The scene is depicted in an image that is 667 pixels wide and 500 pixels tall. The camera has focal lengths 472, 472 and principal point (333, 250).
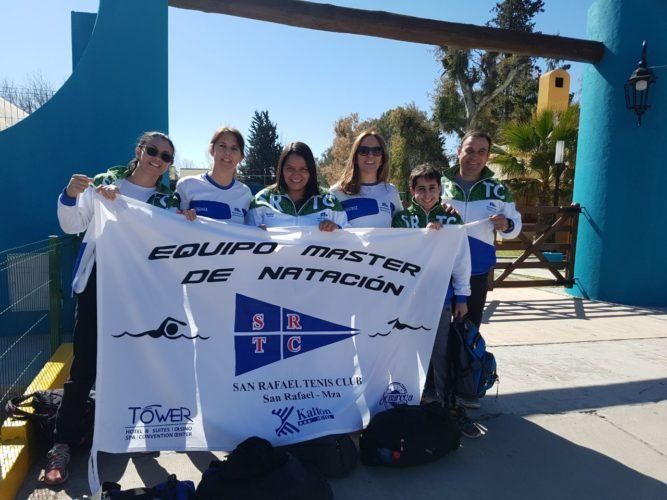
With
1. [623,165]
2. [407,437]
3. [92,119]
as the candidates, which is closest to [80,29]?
[92,119]

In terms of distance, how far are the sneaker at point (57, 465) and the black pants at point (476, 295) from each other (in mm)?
2801

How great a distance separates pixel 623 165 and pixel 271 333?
6867mm

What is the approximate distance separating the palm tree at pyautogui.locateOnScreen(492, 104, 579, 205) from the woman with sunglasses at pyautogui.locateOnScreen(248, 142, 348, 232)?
37.9 feet

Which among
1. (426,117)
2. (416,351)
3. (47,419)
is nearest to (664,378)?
(416,351)

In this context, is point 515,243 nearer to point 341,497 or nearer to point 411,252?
point 411,252

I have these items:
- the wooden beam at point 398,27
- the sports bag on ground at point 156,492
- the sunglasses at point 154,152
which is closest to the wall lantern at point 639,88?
the wooden beam at point 398,27

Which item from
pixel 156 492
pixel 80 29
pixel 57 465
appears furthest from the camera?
pixel 80 29

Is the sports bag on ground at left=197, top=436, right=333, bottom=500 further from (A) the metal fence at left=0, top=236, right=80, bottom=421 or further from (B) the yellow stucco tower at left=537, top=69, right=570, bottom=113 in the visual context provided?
(B) the yellow stucco tower at left=537, top=69, right=570, bottom=113

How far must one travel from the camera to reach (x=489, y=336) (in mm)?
5699

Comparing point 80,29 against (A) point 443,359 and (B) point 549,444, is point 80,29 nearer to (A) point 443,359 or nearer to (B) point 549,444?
(A) point 443,359

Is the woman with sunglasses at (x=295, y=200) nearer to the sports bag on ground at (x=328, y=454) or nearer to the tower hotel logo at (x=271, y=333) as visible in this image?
the tower hotel logo at (x=271, y=333)

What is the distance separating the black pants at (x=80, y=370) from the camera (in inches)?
107

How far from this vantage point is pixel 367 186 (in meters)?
3.52

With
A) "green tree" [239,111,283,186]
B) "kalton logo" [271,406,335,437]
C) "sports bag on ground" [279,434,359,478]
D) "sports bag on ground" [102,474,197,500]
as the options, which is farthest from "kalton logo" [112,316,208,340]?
"green tree" [239,111,283,186]
